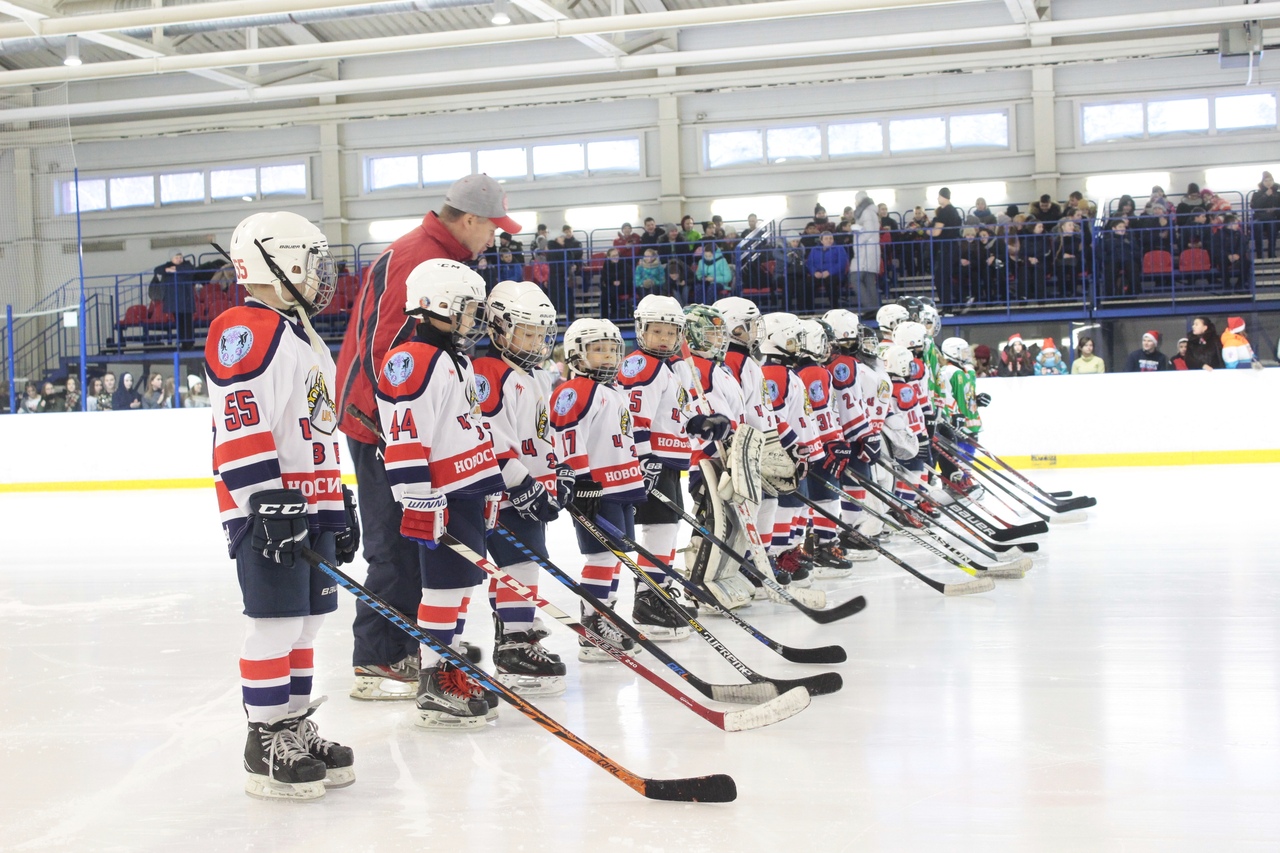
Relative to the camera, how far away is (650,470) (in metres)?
4.34

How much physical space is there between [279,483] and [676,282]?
1067 cm

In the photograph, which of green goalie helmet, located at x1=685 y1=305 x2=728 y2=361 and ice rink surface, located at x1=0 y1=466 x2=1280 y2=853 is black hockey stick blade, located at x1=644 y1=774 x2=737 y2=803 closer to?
ice rink surface, located at x1=0 y1=466 x2=1280 y2=853

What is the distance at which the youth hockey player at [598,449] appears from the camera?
4.02 meters

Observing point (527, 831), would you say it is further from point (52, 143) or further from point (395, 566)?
point (52, 143)

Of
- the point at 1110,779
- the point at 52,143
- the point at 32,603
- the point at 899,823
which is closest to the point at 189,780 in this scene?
Answer: the point at 899,823

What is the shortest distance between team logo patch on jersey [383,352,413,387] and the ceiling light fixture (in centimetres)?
943

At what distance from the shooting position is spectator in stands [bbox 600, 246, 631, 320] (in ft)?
44.3

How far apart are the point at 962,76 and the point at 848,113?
4.71 ft

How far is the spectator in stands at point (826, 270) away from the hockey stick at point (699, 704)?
10.1m

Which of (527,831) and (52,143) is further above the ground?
(52,143)

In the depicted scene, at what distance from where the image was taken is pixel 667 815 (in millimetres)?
2383

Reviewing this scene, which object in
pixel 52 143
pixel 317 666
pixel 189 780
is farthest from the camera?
pixel 52 143

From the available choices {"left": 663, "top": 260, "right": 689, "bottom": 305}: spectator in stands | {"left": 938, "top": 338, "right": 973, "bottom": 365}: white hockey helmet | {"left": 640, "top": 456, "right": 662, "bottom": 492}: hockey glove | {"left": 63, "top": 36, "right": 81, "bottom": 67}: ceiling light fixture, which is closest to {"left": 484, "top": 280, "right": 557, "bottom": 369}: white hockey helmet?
{"left": 640, "top": 456, "right": 662, "bottom": 492}: hockey glove

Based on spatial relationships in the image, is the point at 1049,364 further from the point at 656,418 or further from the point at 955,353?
the point at 656,418
